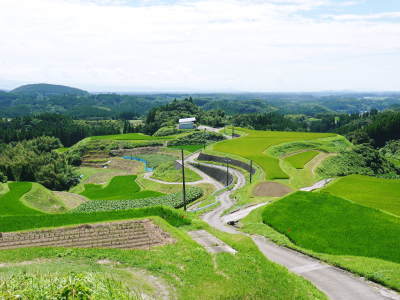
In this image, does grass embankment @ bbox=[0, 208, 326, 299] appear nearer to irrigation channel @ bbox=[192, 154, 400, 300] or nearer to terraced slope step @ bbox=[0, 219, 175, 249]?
terraced slope step @ bbox=[0, 219, 175, 249]

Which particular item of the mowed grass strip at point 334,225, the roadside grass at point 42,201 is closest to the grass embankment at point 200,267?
the mowed grass strip at point 334,225

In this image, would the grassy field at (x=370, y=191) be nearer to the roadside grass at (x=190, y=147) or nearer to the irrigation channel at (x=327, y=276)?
the irrigation channel at (x=327, y=276)

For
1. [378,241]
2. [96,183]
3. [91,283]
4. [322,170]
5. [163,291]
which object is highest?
[91,283]

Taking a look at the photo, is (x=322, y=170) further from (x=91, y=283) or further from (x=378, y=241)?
(x=91, y=283)

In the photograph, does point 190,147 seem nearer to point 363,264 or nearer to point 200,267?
point 363,264

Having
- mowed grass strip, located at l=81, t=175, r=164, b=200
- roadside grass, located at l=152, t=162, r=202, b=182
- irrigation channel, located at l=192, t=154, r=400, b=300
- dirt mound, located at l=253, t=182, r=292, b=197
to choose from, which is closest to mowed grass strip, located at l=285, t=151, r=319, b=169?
dirt mound, located at l=253, t=182, r=292, b=197

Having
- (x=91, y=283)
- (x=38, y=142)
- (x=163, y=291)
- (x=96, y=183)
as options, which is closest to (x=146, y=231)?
(x=163, y=291)
